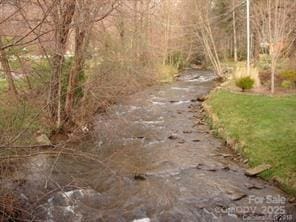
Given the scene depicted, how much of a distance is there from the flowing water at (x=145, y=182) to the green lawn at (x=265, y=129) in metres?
0.47

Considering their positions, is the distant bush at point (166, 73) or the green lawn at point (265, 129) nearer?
the green lawn at point (265, 129)

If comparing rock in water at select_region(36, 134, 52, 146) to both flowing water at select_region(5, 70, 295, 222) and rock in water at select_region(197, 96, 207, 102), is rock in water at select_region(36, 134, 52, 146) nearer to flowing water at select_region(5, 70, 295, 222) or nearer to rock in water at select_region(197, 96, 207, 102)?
flowing water at select_region(5, 70, 295, 222)

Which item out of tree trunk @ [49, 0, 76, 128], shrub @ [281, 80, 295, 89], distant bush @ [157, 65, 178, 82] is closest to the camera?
tree trunk @ [49, 0, 76, 128]

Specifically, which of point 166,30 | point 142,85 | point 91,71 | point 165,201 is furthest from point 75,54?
point 166,30

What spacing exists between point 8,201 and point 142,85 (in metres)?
17.7

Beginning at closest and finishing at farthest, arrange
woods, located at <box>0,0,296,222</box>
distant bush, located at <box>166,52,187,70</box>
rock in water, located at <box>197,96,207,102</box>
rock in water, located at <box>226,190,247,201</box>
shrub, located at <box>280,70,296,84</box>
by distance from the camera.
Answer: woods, located at <box>0,0,296,222</box> → rock in water, located at <box>226,190,247,201</box> → shrub, located at <box>280,70,296,84</box> → rock in water, located at <box>197,96,207,102</box> → distant bush, located at <box>166,52,187,70</box>

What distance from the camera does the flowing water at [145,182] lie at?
22.1ft

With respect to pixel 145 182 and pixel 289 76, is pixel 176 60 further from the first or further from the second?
pixel 145 182

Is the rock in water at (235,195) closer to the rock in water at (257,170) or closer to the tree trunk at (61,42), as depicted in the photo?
the rock in water at (257,170)

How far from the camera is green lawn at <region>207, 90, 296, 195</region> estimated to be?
26.7ft

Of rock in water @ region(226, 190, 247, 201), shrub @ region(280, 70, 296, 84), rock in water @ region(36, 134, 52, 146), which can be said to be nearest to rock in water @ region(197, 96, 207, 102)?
shrub @ region(280, 70, 296, 84)

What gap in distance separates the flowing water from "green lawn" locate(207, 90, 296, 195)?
471 millimetres

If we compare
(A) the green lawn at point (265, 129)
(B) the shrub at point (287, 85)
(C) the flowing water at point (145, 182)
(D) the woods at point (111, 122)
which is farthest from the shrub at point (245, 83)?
(C) the flowing water at point (145, 182)

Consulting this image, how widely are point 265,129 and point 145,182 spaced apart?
13.6ft
